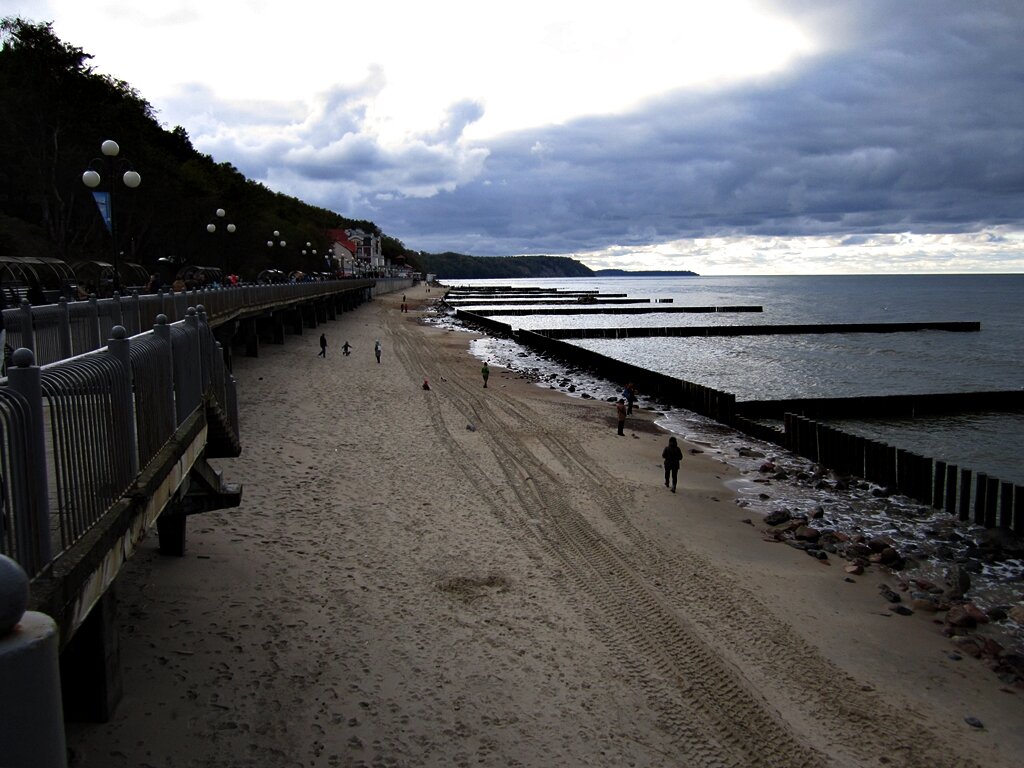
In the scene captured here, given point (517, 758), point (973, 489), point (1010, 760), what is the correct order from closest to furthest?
point (517, 758) → point (1010, 760) → point (973, 489)

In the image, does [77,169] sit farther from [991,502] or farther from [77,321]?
[991,502]

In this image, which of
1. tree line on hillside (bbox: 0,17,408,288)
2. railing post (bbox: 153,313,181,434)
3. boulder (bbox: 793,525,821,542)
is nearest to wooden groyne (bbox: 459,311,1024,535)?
boulder (bbox: 793,525,821,542)

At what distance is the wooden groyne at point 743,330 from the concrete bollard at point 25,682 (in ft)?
217

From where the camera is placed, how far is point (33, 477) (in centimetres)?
416

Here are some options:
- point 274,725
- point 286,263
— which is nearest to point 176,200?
point 286,263

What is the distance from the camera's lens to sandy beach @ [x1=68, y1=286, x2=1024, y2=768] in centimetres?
776

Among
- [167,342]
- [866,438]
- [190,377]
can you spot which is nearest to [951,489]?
[866,438]

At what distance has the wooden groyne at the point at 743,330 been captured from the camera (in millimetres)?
72438

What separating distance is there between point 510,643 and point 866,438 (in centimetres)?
1818

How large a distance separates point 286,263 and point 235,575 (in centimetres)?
9867

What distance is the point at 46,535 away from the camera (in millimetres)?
4285

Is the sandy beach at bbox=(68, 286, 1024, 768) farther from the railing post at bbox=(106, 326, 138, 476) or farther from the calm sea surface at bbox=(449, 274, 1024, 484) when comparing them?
the calm sea surface at bbox=(449, 274, 1024, 484)

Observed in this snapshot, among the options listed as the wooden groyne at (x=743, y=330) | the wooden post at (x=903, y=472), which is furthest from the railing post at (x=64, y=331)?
the wooden groyne at (x=743, y=330)

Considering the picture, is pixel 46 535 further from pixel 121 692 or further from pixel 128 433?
pixel 121 692
